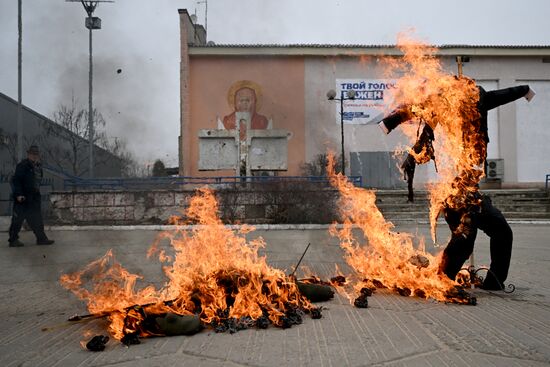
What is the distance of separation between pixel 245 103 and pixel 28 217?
20.1 metres

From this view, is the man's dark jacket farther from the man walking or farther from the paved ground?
the paved ground

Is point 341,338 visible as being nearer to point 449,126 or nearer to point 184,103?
point 449,126

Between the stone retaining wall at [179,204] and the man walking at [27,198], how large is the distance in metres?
5.27

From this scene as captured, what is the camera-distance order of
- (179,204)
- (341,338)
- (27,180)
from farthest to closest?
(179,204), (27,180), (341,338)

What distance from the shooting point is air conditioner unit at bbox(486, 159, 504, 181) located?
2786cm

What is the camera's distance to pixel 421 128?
5.47 metres

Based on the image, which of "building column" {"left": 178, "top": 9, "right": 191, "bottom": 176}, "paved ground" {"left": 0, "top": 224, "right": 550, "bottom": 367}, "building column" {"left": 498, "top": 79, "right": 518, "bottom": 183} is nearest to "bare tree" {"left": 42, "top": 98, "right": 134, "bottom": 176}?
"building column" {"left": 178, "top": 9, "right": 191, "bottom": 176}

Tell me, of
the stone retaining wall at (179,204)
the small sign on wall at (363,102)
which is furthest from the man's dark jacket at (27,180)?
the small sign on wall at (363,102)

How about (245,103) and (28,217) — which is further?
(245,103)

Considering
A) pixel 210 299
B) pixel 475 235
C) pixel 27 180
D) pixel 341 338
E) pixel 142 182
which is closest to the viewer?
pixel 341 338

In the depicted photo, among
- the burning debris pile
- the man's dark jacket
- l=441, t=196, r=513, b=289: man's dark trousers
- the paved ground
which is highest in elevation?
the man's dark jacket

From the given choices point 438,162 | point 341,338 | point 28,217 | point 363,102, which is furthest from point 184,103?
point 341,338

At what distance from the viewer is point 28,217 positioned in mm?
9516

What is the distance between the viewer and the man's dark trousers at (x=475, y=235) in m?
4.67
